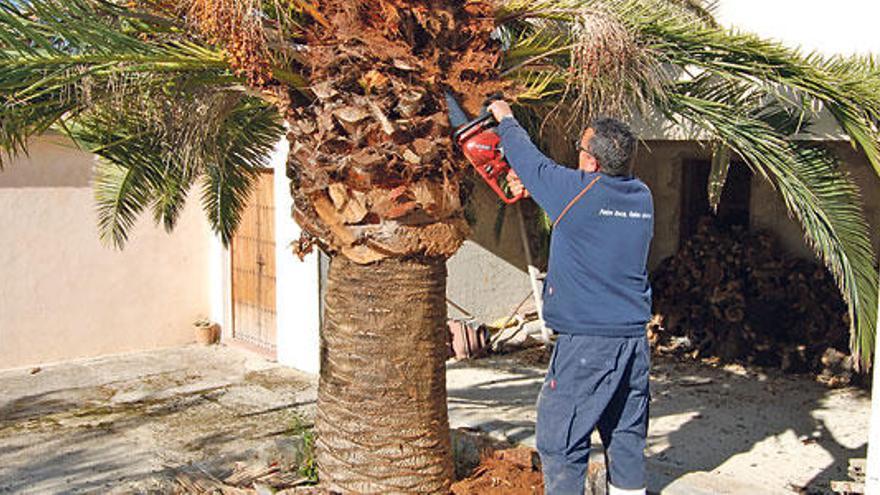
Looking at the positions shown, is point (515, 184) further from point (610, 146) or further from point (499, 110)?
point (610, 146)

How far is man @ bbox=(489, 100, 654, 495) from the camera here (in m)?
3.93

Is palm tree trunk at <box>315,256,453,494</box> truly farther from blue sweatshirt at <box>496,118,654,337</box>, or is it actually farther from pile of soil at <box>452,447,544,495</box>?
blue sweatshirt at <box>496,118,654,337</box>

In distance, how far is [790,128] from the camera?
5941 millimetres

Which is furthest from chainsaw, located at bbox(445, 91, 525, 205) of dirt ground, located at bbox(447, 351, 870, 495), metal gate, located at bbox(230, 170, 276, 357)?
metal gate, located at bbox(230, 170, 276, 357)

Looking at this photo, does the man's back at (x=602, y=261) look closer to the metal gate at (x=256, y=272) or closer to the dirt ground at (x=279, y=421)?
the dirt ground at (x=279, y=421)

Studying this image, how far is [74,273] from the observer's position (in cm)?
1074

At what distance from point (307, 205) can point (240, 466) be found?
6.51ft

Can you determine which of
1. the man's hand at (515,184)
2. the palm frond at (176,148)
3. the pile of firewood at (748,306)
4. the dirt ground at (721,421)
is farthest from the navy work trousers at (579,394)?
the pile of firewood at (748,306)

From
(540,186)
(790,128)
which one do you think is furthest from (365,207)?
(790,128)

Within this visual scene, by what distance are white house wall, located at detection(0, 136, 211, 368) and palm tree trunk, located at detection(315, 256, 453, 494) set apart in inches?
257

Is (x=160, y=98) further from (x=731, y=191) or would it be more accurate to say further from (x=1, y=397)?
(x=731, y=191)

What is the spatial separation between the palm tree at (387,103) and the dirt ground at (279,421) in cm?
103

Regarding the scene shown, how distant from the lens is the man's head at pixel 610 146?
3.93 m

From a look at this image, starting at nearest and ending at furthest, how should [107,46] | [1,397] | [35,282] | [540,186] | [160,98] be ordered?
[540,186] < [107,46] < [160,98] < [1,397] < [35,282]
